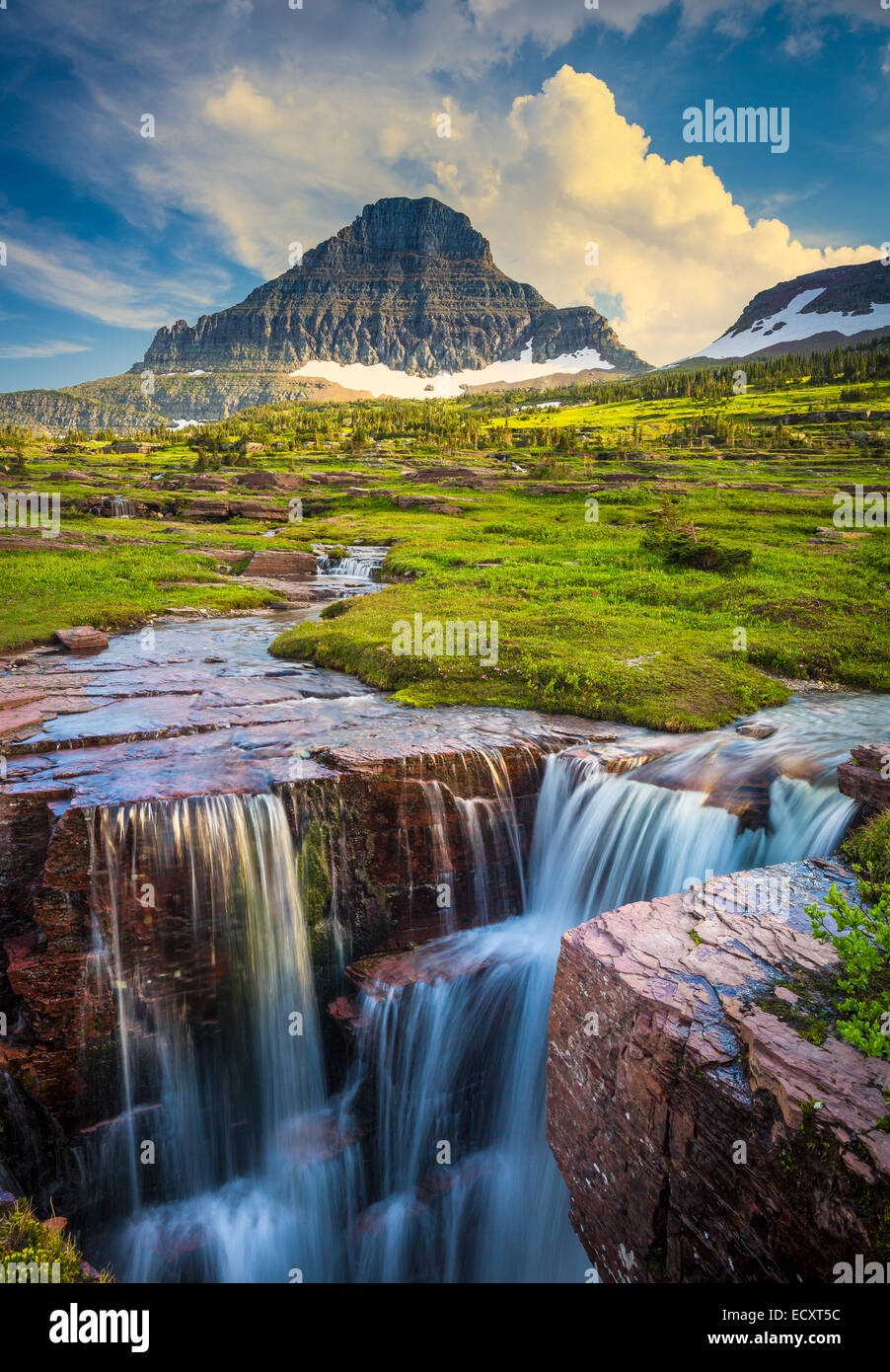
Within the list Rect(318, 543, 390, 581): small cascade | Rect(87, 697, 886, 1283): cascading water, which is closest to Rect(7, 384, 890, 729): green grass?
Rect(318, 543, 390, 581): small cascade

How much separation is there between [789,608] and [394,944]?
16.3m

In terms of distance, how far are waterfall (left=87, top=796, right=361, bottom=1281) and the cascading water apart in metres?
0.03

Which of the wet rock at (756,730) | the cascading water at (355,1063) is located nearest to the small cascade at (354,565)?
the wet rock at (756,730)

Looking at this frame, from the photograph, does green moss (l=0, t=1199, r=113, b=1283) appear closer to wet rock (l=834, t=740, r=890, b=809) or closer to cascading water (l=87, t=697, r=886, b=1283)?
cascading water (l=87, t=697, r=886, b=1283)

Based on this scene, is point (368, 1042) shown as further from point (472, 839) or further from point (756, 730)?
point (756, 730)

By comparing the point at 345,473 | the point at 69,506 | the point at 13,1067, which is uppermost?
the point at 345,473

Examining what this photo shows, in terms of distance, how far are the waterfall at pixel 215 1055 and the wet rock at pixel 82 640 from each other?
1074 centimetres

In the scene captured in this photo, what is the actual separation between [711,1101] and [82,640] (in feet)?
60.8

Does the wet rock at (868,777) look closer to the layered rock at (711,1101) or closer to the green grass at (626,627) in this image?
the layered rock at (711,1101)

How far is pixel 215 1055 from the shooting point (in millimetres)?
10016

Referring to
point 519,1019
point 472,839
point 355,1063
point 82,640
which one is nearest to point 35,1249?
point 355,1063
